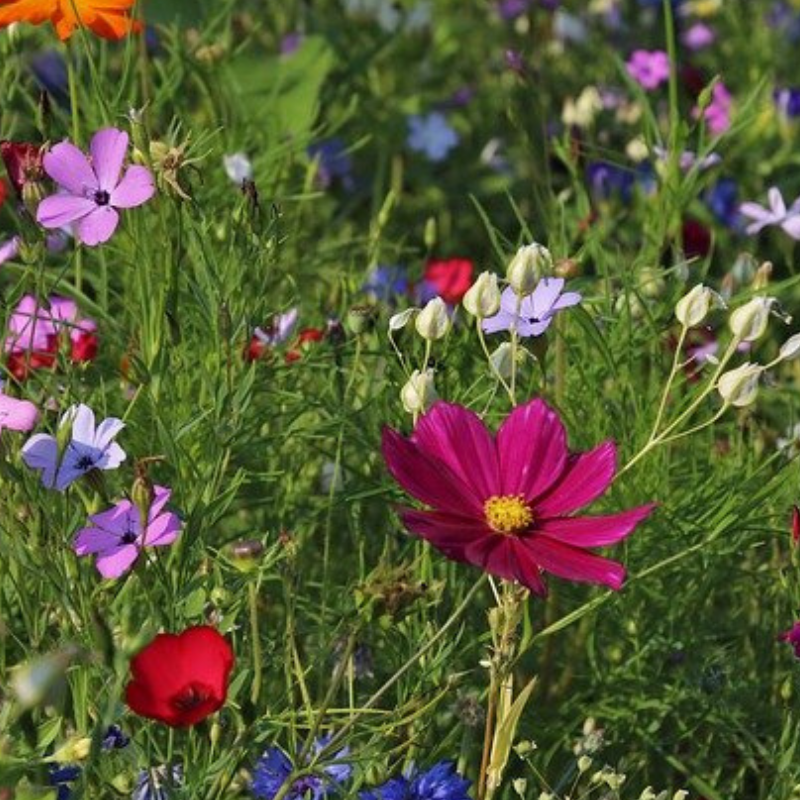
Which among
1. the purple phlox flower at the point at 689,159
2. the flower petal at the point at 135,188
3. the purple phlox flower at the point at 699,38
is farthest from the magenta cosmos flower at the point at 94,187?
the purple phlox flower at the point at 699,38

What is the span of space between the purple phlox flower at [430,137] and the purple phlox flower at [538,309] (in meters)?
1.38

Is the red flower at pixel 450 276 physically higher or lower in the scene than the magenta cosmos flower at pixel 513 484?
lower

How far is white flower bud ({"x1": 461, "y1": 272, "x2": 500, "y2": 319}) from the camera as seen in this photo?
1.13 m

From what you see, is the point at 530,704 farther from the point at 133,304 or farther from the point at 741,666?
the point at 133,304

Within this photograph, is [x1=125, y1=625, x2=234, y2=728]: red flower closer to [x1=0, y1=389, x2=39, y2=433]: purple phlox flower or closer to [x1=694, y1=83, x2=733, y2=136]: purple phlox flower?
[x1=0, y1=389, x2=39, y2=433]: purple phlox flower

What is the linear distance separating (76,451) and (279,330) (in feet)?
1.09

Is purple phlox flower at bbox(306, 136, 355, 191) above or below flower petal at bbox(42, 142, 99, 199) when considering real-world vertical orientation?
below

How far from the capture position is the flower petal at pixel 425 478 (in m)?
1.07

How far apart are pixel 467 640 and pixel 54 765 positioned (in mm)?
374

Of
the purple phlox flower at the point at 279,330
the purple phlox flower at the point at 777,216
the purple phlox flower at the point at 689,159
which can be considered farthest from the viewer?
the purple phlox flower at the point at 777,216

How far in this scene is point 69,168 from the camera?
123cm

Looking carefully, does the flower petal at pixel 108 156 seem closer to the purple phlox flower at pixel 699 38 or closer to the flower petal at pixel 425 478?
the flower petal at pixel 425 478

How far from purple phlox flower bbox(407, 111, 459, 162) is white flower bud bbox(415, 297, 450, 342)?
60.6 inches

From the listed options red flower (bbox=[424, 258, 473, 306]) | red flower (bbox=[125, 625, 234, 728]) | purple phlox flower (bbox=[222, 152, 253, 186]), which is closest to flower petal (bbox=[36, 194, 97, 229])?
red flower (bbox=[125, 625, 234, 728])
